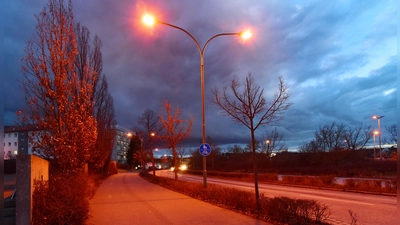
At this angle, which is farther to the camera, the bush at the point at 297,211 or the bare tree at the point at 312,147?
the bare tree at the point at 312,147

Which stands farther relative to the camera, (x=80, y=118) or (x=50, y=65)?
(x=80, y=118)

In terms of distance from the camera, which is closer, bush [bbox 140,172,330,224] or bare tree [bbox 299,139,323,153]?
bush [bbox 140,172,330,224]

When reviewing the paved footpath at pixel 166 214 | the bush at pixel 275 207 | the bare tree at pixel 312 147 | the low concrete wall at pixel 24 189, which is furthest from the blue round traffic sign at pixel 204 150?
the bare tree at pixel 312 147

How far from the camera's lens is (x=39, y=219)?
8.73 m

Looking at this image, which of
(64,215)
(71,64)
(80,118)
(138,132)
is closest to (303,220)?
(64,215)

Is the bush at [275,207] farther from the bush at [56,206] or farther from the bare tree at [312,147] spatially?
the bare tree at [312,147]

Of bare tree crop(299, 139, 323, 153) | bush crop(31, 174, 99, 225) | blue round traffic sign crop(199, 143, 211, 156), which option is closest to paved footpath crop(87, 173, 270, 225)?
bush crop(31, 174, 99, 225)

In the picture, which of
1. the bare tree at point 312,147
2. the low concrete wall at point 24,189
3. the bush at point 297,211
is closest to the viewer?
the low concrete wall at point 24,189

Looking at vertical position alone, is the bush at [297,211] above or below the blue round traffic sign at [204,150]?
below

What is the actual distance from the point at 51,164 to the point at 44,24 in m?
5.50

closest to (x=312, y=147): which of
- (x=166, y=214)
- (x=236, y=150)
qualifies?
(x=236, y=150)

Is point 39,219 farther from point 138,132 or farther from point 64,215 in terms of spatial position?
point 138,132

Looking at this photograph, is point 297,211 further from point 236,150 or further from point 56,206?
point 236,150

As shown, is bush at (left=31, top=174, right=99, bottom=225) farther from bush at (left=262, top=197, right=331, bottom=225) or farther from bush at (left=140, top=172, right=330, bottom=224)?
bush at (left=262, top=197, right=331, bottom=225)
